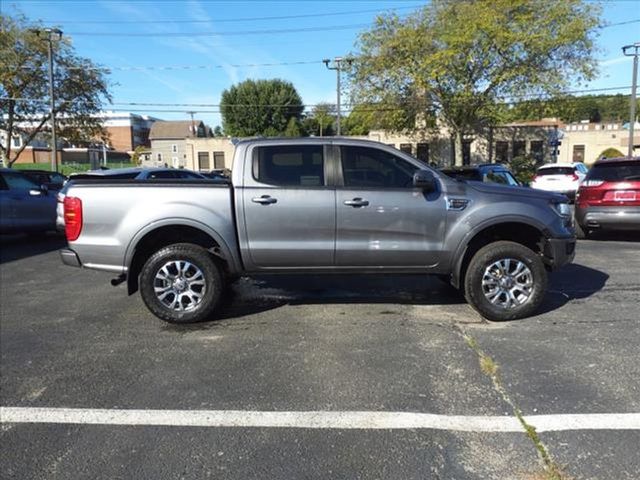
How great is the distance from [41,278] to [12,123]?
3078 cm

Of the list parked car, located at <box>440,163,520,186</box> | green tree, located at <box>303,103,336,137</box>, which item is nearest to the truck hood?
parked car, located at <box>440,163,520,186</box>

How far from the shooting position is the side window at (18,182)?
36.2 feet

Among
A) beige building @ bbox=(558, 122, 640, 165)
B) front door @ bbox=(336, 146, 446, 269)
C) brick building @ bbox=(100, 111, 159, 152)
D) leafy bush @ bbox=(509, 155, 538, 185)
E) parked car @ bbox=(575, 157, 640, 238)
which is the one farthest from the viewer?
brick building @ bbox=(100, 111, 159, 152)

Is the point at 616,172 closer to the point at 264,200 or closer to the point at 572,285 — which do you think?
the point at 572,285

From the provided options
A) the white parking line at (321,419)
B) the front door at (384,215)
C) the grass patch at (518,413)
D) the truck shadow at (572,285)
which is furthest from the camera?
the truck shadow at (572,285)

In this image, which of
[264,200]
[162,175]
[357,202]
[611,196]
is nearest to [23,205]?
[162,175]

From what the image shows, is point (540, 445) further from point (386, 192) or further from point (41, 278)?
point (41, 278)

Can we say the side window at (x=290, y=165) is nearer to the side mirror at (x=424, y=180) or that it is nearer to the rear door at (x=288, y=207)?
the rear door at (x=288, y=207)

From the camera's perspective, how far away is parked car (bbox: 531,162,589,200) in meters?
17.8

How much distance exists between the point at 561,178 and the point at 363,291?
14.1 m

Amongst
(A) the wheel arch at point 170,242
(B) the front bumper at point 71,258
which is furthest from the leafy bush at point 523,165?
(B) the front bumper at point 71,258

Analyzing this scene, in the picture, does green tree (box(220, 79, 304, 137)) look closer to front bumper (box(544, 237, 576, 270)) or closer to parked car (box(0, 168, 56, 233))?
parked car (box(0, 168, 56, 233))

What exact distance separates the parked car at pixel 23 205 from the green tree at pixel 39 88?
75.0 ft

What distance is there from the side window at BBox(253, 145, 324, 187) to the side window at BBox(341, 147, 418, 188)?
0.29m
